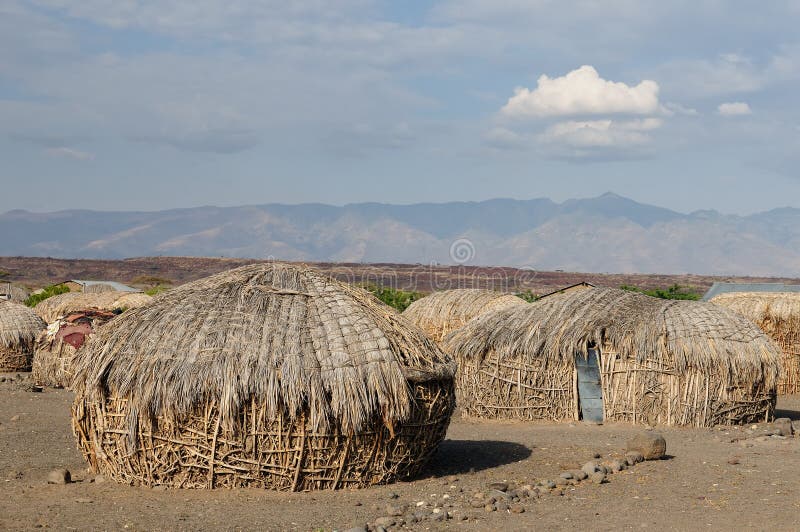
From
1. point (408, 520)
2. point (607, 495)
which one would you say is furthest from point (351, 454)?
point (607, 495)

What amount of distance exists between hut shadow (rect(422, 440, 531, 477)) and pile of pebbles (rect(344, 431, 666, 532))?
1.93 feet

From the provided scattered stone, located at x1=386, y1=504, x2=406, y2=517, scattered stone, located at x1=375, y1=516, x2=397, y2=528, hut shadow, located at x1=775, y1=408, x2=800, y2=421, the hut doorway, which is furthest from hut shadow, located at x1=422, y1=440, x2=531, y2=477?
hut shadow, located at x1=775, y1=408, x2=800, y2=421

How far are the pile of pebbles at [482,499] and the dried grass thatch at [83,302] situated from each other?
89.5 feet

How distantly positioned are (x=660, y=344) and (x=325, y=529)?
384 inches

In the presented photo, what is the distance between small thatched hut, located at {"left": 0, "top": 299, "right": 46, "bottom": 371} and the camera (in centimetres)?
2733

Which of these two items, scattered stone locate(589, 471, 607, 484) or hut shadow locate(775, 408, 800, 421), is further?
hut shadow locate(775, 408, 800, 421)

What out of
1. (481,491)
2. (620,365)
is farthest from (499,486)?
(620,365)

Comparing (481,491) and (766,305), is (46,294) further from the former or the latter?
(481,491)

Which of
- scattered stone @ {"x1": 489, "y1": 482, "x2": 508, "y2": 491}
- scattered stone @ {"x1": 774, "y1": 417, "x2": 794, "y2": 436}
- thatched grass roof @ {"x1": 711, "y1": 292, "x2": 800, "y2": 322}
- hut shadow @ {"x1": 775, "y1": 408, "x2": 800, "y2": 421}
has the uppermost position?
thatched grass roof @ {"x1": 711, "y1": 292, "x2": 800, "y2": 322}

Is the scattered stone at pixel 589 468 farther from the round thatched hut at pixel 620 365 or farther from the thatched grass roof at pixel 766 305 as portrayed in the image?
the thatched grass roof at pixel 766 305

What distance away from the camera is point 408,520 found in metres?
9.99

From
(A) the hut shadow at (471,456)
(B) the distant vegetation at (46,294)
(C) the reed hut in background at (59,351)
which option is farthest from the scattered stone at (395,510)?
(B) the distant vegetation at (46,294)

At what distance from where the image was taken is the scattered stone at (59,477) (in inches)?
451

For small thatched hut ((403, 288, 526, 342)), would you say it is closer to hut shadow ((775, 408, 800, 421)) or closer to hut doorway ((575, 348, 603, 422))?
hut shadow ((775, 408, 800, 421))
